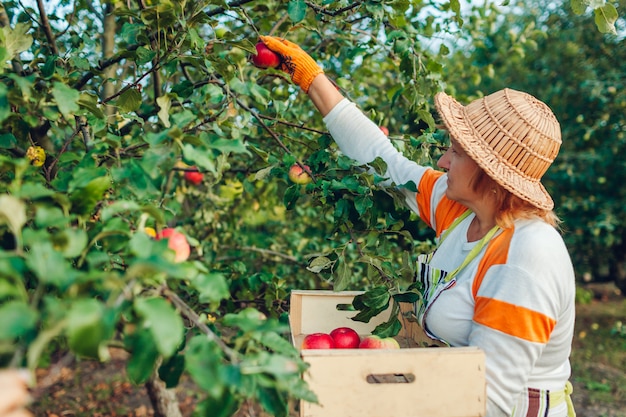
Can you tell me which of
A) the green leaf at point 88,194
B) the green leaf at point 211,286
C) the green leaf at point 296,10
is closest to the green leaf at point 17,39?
the green leaf at point 88,194

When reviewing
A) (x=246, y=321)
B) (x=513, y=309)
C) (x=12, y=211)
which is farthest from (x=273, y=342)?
(x=513, y=309)

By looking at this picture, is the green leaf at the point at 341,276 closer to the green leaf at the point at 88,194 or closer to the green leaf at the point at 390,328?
the green leaf at the point at 390,328

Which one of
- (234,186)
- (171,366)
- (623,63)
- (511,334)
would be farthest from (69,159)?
(623,63)

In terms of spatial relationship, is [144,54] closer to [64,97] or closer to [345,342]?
[64,97]

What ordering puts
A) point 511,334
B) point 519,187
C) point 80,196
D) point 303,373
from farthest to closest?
point 519,187
point 511,334
point 303,373
point 80,196

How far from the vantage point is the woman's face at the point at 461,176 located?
58.0 inches

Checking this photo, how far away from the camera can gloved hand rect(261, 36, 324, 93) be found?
1827 millimetres

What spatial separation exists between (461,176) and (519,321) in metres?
0.43

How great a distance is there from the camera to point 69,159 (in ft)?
4.24

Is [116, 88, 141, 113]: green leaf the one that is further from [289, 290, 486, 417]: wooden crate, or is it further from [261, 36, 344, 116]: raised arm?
[289, 290, 486, 417]: wooden crate

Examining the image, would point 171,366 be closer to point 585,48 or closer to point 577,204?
point 577,204

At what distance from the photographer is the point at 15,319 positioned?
2.11 ft

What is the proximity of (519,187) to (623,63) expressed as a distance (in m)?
4.39

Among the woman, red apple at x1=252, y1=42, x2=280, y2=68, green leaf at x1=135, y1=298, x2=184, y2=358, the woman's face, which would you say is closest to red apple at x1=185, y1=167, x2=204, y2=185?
red apple at x1=252, y1=42, x2=280, y2=68
